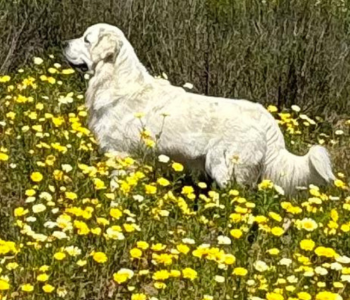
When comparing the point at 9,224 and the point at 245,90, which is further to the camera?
the point at 245,90

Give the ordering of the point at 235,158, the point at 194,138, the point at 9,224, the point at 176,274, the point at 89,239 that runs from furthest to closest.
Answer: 1. the point at 194,138
2. the point at 235,158
3. the point at 9,224
4. the point at 89,239
5. the point at 176,274

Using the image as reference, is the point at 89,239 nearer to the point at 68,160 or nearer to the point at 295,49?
the point at 68,160

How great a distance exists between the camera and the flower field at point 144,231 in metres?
3.96

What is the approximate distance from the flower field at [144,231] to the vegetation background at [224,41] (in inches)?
60.6

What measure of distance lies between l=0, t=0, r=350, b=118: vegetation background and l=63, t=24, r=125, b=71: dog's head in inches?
42.7

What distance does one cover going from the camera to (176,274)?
152 inches

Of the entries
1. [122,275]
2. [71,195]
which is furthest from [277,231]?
[71,195]

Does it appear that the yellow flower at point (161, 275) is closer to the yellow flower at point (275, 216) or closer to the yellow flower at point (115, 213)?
the yellow flower at point (115, 213)

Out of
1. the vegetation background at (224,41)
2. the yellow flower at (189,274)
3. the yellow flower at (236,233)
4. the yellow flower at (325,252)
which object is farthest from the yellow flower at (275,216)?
the vegetation background at (224,41)

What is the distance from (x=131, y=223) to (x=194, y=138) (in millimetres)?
1308

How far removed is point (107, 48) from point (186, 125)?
83 centimetres

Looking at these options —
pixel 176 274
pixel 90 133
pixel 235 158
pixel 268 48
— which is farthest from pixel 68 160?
pixel 268 48

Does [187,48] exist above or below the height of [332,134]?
above

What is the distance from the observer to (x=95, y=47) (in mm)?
6109
